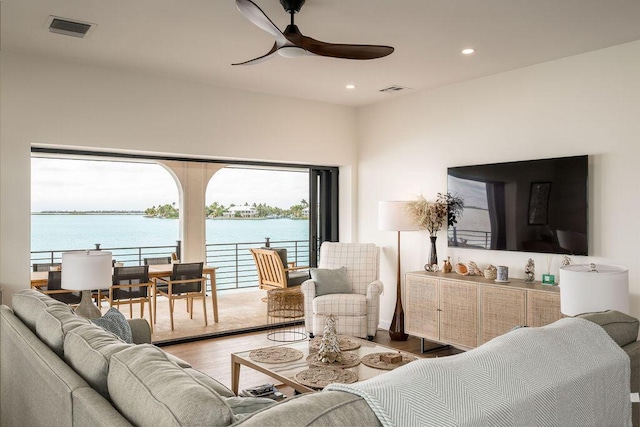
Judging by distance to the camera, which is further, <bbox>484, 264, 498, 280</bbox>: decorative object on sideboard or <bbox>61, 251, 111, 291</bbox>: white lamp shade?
<bbox>484, 264, 498, 280</bbox>: decorative object on sideboard

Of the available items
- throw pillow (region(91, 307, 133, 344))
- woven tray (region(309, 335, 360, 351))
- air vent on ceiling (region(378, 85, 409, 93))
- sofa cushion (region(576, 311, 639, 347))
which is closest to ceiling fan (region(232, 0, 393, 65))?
throw pillow (region(91, 307, 133, 344))

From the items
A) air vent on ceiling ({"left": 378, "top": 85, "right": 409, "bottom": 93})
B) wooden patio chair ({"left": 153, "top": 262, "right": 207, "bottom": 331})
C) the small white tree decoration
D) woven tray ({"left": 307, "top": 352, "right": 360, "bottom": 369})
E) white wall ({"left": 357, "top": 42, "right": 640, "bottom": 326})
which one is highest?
air vent on ceiling ({"left": 378, "top": 85, "right": 409, "bottom": 93})

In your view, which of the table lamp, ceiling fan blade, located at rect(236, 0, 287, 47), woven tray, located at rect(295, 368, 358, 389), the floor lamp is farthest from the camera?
the floor lamp

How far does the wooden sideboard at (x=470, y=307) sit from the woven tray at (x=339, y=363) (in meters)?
1.53

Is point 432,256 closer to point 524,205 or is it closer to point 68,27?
point 524,205

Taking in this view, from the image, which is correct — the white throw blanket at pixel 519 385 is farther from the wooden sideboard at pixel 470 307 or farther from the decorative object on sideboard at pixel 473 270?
the decorative object on sideboard at pixel 473 270

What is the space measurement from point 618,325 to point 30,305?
9.06ft

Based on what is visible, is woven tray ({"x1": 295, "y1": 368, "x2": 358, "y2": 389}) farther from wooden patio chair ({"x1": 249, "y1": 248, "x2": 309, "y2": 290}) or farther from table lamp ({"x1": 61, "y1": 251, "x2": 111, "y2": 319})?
wooden patio chair ({"x1": 249, "y1": 248, "x2": 309, "y2": 290})

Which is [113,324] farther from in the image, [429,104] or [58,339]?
[429,104]

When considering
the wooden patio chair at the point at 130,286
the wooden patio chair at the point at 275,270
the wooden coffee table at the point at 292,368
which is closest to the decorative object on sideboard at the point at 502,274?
the wooden coffee table at the point at 292,368

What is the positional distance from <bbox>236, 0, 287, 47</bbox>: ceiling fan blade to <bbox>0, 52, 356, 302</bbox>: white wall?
2.35 metres

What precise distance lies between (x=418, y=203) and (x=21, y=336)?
156 inches

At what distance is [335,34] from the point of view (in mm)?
3809

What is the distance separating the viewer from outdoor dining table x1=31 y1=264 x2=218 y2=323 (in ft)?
15.4
